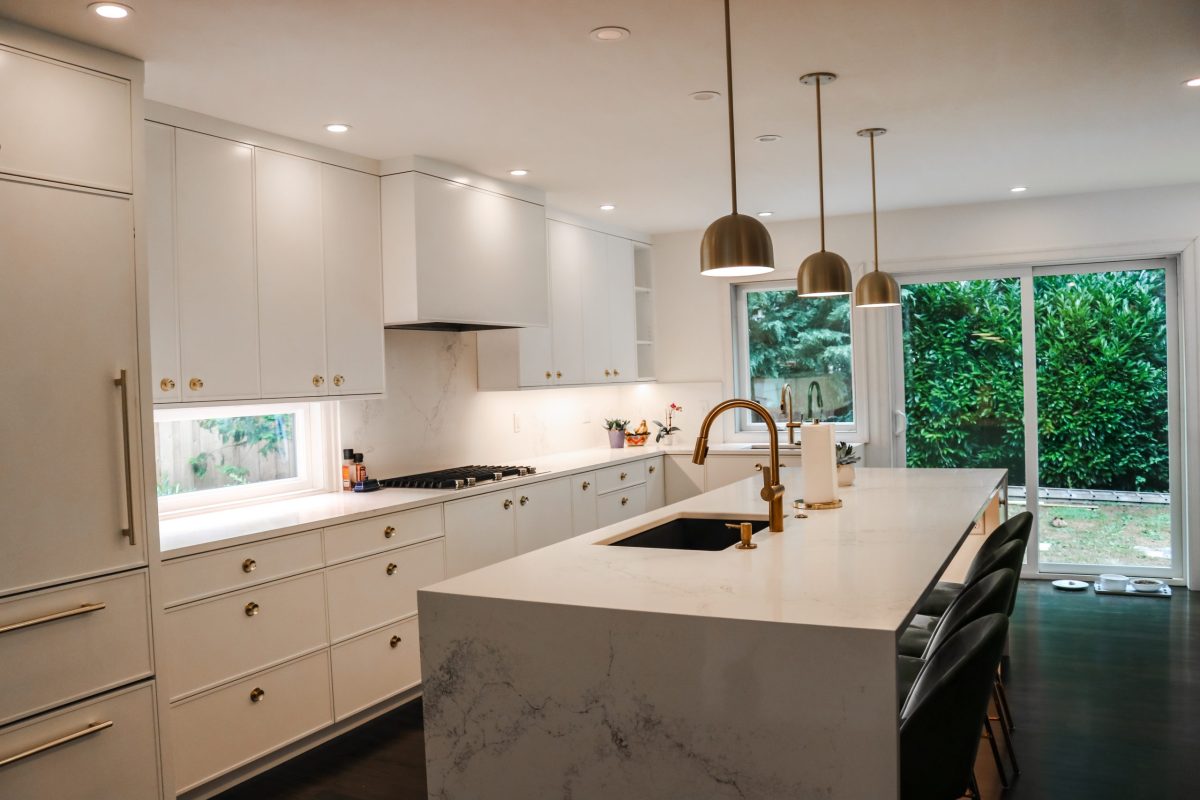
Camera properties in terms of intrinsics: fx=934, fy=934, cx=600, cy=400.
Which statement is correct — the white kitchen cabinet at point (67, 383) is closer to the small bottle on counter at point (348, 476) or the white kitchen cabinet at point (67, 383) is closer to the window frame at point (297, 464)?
the window frame at point (297, 464)

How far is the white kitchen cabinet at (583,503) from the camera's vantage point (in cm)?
523

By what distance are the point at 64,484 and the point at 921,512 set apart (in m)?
2.70

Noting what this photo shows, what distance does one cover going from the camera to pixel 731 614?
1.90 meters

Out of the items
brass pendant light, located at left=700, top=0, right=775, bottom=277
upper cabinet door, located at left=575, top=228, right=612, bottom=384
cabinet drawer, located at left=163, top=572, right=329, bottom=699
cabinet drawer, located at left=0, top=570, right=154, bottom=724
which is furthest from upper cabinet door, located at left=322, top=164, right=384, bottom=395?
brass pendant light, located at left=700, top=0, right=775, bottom=277

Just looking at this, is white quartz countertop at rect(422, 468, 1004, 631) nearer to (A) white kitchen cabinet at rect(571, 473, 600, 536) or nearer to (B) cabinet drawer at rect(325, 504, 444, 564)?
(B) cabinet drawer at rect(325, 504, 444, 564)

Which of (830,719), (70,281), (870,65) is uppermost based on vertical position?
(870,65)

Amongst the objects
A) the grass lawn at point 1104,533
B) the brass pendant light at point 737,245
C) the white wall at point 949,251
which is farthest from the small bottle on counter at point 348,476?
the grass lawn at point 1104,533

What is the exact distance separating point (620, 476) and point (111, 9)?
386cm

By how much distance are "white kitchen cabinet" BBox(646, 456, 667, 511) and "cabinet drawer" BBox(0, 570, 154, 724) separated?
12.0ft

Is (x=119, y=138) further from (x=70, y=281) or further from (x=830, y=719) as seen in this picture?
(x=830, y=719)

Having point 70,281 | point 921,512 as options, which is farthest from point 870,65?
point 70,281

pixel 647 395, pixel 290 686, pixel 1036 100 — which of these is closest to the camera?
pixel 290 686

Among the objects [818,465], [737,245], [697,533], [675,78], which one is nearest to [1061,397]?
[818,465]

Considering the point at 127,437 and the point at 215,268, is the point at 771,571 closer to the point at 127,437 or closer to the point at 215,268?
the point at 127,437
